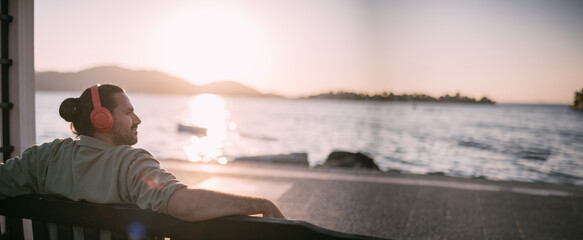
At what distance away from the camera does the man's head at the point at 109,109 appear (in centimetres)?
178

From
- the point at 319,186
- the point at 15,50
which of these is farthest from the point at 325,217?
the point at 15,50

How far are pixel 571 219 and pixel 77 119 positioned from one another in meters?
5.69

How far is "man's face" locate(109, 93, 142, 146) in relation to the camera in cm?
182

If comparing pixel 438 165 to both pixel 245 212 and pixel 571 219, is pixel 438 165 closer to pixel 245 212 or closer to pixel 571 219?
pixel 571 219

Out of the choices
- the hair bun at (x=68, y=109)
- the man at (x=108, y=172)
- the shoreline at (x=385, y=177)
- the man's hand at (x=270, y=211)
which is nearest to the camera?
the man at (x=108, y=172)

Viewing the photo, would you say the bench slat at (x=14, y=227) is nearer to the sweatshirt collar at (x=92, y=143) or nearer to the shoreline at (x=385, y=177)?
the sweatshirt collar at (x=92, y=143)

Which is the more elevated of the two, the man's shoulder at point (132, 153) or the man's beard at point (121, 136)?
the man's beard at point (121, 136)

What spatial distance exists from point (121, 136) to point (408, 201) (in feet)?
16.4

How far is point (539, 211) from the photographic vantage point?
569 centimetres

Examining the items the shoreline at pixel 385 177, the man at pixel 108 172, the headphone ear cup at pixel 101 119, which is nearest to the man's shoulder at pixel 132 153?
the man at pixel 108 172

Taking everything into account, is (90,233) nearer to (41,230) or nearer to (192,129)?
(41,230)

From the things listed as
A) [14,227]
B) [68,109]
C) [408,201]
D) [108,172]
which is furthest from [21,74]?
[408,201]

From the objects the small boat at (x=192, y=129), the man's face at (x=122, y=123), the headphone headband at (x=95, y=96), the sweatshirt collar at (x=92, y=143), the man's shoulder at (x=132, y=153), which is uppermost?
the headphone headband at (x=95, y=96)

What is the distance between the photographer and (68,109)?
1.77 metres
